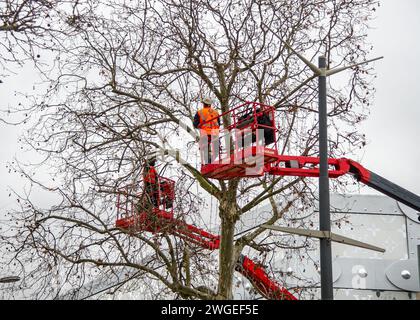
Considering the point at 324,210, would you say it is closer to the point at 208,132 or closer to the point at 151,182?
the point at 208,132

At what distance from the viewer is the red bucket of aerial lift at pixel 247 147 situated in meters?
14.0

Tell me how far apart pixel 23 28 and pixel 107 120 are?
7422 mm

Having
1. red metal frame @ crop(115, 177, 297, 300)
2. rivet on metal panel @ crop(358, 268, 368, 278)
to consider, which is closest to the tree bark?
red metal frame @ crop(115, 177, 297, 300)

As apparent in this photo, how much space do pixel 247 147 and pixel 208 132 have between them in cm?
183

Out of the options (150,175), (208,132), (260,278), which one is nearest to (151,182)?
(150,175)

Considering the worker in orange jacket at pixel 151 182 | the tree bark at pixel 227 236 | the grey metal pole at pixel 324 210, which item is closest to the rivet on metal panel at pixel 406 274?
the tree bark at pixel 227 236

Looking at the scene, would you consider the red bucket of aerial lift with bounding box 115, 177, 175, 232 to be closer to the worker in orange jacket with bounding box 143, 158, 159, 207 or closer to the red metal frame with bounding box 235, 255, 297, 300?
the worker in orange jacket with bounding box 143, 158, 159, 207

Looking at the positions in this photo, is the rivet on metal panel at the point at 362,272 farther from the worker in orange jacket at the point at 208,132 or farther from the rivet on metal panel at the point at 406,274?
the worker in orange jacket at the point at 208,132

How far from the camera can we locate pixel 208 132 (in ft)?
51.2

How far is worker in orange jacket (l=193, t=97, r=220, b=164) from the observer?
15359 millimetres

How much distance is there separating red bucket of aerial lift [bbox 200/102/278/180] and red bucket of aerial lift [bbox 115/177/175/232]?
1.76 meters

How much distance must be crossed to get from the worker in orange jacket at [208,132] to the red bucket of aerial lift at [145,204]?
1.61 m

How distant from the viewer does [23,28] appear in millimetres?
10531
